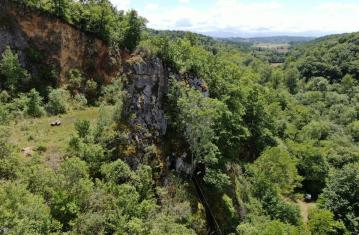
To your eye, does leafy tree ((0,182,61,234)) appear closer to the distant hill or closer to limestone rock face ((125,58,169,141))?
limestone rock face ((125,58,169,141))

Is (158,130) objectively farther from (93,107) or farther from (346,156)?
(346,156)

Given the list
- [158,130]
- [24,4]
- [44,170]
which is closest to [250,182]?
[158,130]

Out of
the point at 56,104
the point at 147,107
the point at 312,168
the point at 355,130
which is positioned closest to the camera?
the point at 147,107

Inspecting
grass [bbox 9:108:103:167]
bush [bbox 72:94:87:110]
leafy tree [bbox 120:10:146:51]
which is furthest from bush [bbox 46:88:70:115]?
leafy tree [bbox 120:10:146:51]

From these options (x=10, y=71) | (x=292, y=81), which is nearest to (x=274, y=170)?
(x=10, y=71)

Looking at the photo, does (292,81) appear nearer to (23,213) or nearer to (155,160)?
(155,160)
